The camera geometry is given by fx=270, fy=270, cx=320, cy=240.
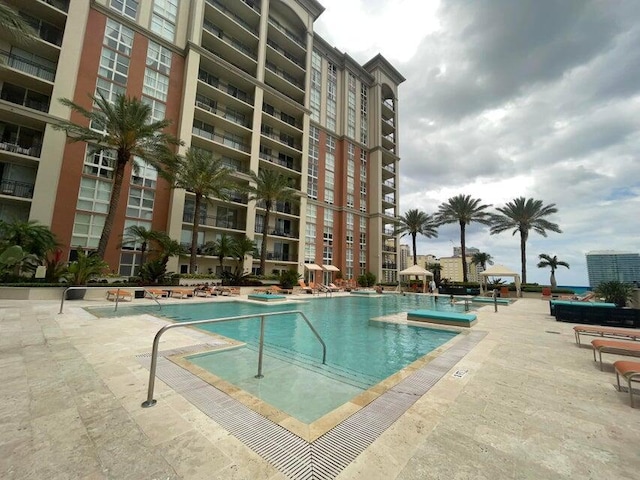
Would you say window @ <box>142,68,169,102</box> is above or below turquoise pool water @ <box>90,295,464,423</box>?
above

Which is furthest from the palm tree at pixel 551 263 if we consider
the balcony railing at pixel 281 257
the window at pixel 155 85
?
the window at pixel 155 85

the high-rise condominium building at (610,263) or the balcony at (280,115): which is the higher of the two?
the balcony at (280,115)

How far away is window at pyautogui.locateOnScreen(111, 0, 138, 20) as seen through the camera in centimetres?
2219

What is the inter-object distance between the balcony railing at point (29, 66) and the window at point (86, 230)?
Result: 1037 centimetres

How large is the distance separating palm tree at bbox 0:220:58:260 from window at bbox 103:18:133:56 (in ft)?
52.5

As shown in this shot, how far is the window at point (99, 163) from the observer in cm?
2023

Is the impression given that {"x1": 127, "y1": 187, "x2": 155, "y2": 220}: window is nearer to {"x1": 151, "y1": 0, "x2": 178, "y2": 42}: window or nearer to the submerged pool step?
{"x1": 151, "y1": 0, "x2": 178, "y2": 42}: window

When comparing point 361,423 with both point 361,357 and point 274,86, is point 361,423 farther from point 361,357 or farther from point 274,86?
point 274,86

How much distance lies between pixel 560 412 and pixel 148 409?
5.10m

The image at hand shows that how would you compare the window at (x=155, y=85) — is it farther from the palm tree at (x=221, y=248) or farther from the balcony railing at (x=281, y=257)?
the balcony railing at (x=281, y=257)

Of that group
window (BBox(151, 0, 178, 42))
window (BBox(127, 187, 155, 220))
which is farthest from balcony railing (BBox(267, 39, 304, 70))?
window (BBox(127, 187, 155, 220))

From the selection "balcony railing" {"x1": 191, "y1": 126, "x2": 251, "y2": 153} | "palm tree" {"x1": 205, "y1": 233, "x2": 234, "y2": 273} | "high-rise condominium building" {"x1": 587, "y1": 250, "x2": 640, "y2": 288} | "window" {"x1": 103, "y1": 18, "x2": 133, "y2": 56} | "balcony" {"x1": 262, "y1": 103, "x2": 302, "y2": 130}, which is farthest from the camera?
"high-rise condominium building" {"x1": 587, "y1": 250, "x2": 640, "y2": 288}

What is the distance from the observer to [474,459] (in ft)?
8.05

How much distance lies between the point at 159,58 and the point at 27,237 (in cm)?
A: 1867
